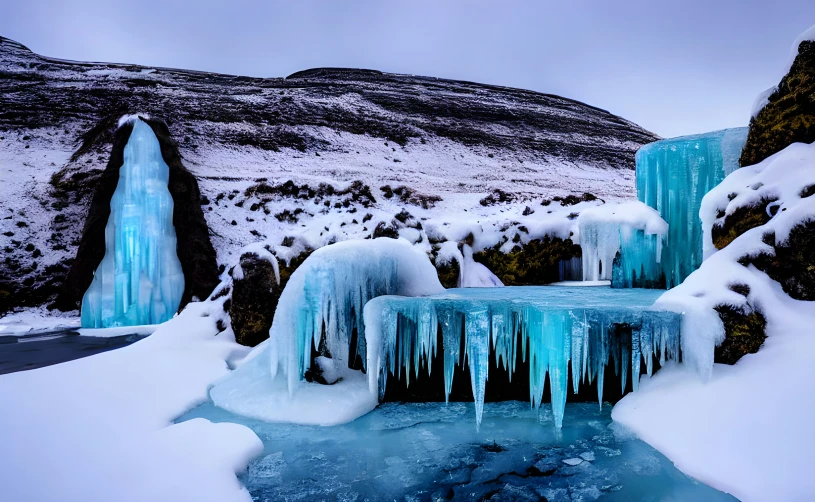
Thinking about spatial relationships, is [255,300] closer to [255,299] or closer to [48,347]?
[255,299]

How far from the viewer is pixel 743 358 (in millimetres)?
4289

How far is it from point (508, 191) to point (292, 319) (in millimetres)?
19544

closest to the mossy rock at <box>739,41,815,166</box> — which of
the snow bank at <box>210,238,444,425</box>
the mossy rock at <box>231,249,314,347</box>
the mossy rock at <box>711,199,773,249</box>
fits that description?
the mossy rock at <box>711,199,773,249</box>

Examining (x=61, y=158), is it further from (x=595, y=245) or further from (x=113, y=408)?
(x=595, y=245)

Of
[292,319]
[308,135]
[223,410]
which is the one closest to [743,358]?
[292,319]

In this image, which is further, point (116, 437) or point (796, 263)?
point (796, 263)

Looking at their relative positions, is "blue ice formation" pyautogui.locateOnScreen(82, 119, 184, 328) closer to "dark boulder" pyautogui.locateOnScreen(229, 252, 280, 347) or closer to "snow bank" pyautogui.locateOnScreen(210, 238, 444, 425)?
"dark boulder" pyautogui.locateOnScreen(229, 252, 280, 347)

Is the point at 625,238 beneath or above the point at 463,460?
above

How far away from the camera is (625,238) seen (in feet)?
30.1

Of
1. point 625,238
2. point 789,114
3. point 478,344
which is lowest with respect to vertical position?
point 478,344

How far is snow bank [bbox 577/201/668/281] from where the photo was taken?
350 inches

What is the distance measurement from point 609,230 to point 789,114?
4.20 m

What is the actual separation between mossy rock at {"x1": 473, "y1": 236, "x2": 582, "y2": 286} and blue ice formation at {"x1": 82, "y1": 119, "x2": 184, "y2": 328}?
9.20 meters

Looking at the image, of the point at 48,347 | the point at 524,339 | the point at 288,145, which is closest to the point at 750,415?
the point at 524,339
